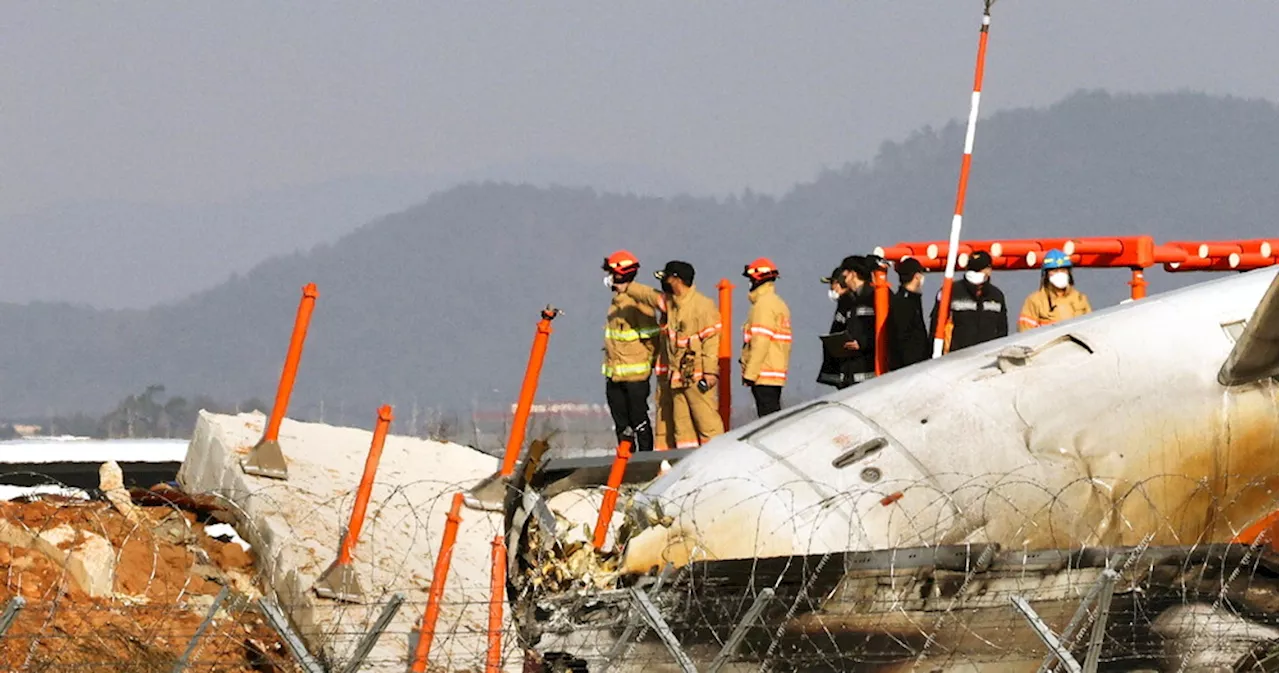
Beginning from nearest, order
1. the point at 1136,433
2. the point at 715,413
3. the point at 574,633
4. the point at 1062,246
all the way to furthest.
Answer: the point at 574,633
the point at 1136,433
the point at 715,413
the point at 1062,246

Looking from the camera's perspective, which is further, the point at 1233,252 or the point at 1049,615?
the point at 1233,252

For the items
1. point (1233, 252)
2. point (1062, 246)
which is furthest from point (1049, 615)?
point (1233, 252)

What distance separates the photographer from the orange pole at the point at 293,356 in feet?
50.4

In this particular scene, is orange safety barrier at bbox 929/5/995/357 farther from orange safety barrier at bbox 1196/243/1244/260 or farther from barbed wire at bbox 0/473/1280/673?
orange safety barrier at bbox 1196/243/1244/260

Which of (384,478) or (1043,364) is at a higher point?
(1043,364)

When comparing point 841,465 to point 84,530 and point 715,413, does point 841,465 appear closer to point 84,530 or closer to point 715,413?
point 84,530

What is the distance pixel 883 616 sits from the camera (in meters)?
11.0

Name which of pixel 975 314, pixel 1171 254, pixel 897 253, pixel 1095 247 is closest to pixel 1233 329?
pixel 975 314

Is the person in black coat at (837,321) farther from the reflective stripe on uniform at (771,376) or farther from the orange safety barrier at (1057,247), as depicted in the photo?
the orange safety barrier at (1057,247)

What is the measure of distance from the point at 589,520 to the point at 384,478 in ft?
7.69

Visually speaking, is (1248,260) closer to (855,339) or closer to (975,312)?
(975,312)

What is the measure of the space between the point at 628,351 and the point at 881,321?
8.69ft

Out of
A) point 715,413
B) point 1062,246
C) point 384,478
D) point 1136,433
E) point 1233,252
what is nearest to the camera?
point 1136,433

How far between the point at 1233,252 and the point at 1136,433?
36.7 feet
